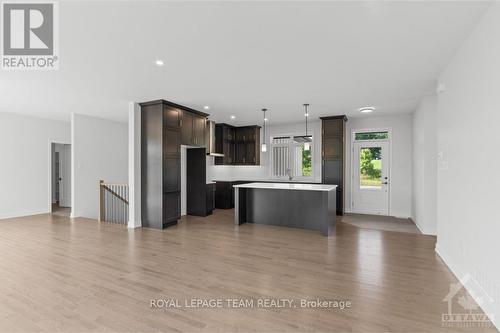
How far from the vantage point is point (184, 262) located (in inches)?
141

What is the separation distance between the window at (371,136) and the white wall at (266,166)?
3.57ft

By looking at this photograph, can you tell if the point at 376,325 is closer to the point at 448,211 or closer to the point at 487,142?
the point at 487,142

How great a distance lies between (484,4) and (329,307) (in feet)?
9.87

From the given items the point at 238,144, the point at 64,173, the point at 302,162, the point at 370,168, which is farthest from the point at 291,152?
the point at 64,173

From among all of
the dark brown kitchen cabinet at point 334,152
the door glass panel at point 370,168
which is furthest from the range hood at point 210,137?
the door glass panel at point 370,168

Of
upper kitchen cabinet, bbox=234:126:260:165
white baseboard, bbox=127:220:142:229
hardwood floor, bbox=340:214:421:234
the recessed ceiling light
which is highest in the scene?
the recessed ceiling light

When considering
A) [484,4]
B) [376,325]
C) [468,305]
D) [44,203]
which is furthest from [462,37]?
[44,203]

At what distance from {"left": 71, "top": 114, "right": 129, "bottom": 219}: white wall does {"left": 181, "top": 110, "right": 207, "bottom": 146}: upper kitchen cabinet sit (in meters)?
3.23

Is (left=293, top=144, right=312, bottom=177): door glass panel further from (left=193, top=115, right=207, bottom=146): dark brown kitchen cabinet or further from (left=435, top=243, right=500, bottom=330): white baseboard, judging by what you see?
(left=435, top=243, right=500, bottom=330): white baseboard

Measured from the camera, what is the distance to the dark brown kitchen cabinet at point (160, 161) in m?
A: 5.47

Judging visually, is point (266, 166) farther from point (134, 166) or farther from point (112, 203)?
point (112, 203)

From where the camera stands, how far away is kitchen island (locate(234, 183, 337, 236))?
5191mm

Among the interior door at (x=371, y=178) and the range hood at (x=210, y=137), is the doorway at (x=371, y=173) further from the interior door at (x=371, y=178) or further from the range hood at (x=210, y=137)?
the range hood at (x=210, y=137)

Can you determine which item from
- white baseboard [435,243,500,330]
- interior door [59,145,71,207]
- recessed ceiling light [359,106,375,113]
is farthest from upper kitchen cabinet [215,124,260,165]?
white baseboard [435,243,500,330]
